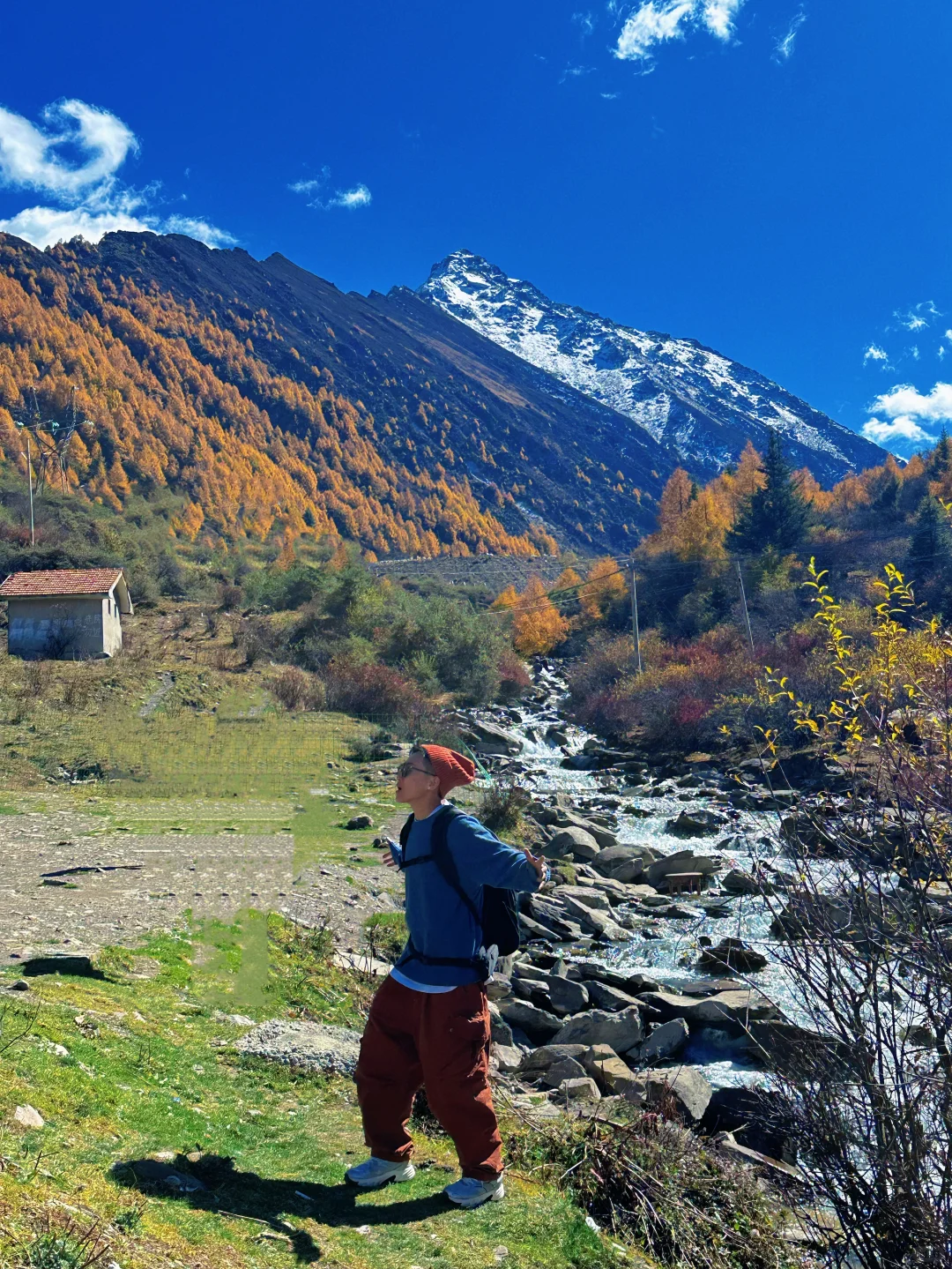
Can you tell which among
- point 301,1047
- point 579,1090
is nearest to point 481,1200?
point 301,1047

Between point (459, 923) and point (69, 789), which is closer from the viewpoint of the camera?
point (459, 923)

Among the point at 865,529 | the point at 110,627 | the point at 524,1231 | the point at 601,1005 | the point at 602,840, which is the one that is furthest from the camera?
the point at 865,529

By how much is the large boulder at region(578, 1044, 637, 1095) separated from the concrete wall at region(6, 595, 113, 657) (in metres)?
24.6

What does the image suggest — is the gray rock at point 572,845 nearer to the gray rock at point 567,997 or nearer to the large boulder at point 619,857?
the large boulder at point 619,857

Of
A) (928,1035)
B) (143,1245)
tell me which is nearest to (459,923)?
(143,1245)

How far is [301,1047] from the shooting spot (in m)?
5.85

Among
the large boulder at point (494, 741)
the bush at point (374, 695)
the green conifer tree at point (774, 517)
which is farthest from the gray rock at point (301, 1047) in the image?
the green conifer tree at point (774, 517)

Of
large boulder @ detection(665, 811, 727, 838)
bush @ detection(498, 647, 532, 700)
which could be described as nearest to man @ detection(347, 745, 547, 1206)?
large boulder @ detection(665, 811, 727, 838)

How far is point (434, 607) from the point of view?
44.7 metres

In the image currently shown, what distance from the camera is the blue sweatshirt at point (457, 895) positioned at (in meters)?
3.95

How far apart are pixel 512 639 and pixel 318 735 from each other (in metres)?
35.2

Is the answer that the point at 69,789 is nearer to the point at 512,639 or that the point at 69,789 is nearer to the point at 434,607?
the point at 434,607

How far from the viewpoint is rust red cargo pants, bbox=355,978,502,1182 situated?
389 centimetres

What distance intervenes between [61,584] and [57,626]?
146 cm
